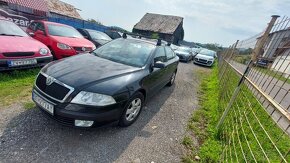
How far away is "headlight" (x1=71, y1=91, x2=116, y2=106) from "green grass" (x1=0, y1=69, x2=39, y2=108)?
6.26 feet

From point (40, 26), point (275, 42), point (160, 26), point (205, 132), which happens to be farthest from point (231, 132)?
point (160, 26)

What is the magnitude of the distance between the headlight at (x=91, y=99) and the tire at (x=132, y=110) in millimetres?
500

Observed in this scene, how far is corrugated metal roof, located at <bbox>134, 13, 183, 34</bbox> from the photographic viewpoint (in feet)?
98.5

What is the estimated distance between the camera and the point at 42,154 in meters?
2.33

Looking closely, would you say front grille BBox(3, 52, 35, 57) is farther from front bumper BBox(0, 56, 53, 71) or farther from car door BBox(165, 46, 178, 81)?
car door BBox(165, 46, 178, 81)

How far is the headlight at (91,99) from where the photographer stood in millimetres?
2475

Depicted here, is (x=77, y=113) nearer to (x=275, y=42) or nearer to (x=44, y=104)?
(x=44, y=104)

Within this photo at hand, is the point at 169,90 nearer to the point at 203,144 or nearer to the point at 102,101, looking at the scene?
the point at 203,144

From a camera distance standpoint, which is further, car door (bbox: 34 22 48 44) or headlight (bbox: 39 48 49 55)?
car door (bbox: 34 22 48 44)

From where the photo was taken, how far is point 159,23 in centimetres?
3117

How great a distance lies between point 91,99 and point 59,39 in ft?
15.1

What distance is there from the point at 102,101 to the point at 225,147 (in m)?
2.33

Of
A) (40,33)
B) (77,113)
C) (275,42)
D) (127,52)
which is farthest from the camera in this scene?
(40,33)

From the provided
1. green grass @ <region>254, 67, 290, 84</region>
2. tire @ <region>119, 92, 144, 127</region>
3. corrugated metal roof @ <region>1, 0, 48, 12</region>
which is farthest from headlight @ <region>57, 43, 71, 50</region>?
corrugated metal roof @ <region>1, 0, 48, 12</region>
